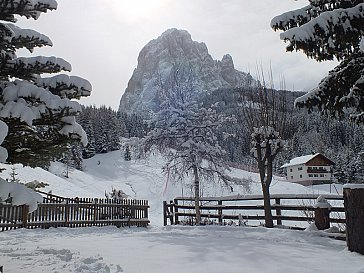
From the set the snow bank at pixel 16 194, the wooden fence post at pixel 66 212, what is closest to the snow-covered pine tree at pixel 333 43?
the snow bank at pixel 16 194

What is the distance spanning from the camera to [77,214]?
15.6 metres

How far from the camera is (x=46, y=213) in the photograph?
47.4ft

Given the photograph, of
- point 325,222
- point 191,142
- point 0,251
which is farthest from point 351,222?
point 191,142

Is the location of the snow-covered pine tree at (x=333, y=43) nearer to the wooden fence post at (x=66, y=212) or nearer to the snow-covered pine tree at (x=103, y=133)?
the wooden fence post at (x=66, y=212)

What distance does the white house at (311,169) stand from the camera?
6153cm

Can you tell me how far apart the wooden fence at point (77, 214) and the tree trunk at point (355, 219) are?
37.0 feet

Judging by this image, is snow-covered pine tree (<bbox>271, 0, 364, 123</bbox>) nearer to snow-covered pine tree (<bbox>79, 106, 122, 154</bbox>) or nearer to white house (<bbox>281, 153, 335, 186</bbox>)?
white house (<bbox>281, 153, 335, 186</bbox>)

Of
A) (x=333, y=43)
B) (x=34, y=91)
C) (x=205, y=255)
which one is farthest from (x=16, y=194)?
(x=333, y=43)

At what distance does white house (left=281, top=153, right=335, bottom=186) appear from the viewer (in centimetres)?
6153

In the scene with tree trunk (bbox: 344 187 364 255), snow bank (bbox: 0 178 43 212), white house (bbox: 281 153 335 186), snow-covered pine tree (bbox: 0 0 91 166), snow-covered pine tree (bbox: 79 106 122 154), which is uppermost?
snow-covered pine tree (bbox: 79 106 122 154)

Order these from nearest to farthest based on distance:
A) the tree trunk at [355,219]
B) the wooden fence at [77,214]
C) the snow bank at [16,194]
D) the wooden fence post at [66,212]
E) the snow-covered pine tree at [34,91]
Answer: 1. the snow bank at [16,194]
2. the snow-covered pine tree at [34,91]
3. the tree trunk at [355,219]
4. the wooden fence at [77,214]
5. the wooden fence post at [66,212]

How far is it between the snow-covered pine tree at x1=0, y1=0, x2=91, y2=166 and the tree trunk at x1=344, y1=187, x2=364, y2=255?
5.30 metres

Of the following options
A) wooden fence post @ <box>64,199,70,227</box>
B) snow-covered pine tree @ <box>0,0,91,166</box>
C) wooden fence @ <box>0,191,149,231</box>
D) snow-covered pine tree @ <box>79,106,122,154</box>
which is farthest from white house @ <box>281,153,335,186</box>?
snow-covered pine tree @ <box>0,0,91,166</box>

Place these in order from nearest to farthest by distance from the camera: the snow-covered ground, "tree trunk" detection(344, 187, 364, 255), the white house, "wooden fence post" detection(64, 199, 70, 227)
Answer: the snow-covered ground < "tree trunk" detection(344, 187, 364, 255) < "wooden fence post" detection(64, 199, 70, 227) < the white house
